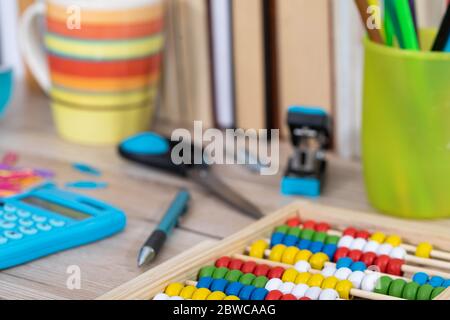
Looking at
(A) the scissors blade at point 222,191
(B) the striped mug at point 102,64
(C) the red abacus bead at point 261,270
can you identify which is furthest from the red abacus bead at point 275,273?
(B) the striped mug at point 102,64

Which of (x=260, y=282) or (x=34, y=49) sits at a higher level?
(x=34, y=49)

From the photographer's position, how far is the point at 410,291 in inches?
22.6

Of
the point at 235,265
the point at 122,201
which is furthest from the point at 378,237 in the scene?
the point at 122,201

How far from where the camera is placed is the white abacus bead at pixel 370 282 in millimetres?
595

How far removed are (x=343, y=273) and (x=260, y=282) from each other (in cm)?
6

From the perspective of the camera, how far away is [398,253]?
0.64 metres

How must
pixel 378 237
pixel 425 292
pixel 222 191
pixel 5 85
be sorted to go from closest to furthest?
pixel 425 292
pixel 378 237
pixel 222 191
pixel 5 85

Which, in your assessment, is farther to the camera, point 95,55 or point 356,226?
point 95,55

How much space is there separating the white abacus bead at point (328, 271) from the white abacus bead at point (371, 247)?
0.12ft

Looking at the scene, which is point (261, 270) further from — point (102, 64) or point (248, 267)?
point (102, 64)

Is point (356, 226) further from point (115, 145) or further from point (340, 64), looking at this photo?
point (115, 145)

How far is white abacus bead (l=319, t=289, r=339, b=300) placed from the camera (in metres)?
0.58

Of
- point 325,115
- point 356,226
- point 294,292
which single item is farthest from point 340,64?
point 294,292
